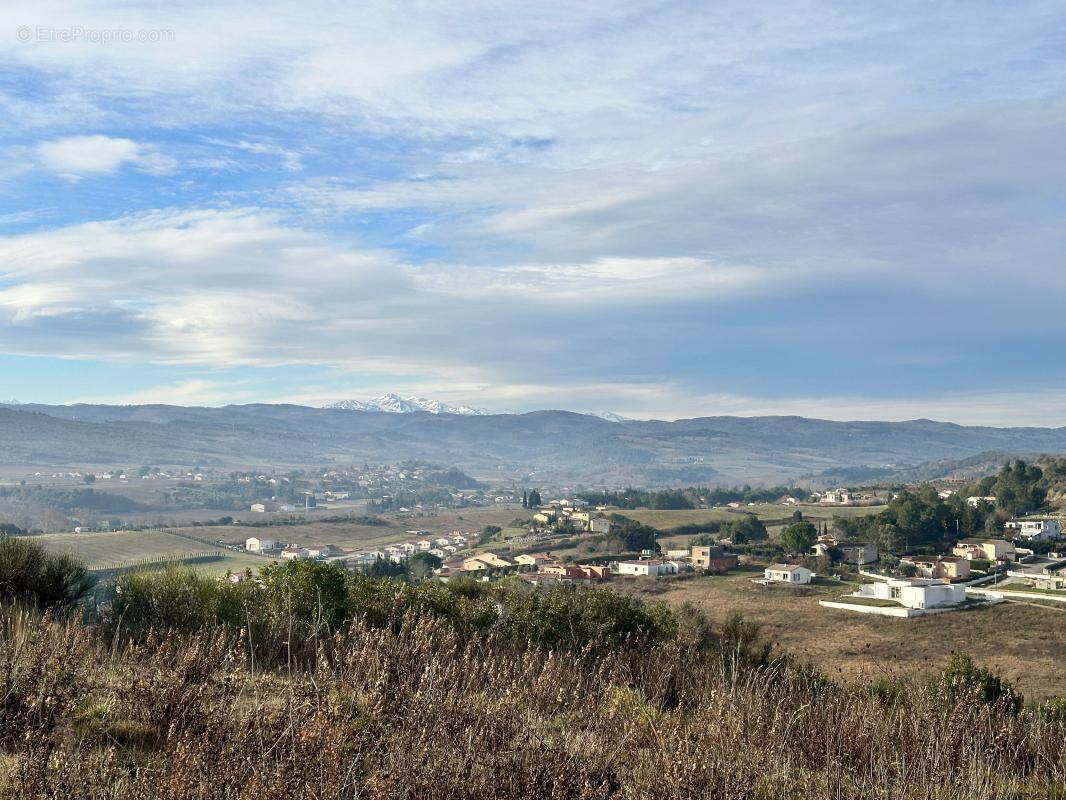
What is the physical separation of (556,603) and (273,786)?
16.6 m

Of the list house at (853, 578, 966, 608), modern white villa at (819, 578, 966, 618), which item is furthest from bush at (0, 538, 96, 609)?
house at (853, 578, 966, 608)

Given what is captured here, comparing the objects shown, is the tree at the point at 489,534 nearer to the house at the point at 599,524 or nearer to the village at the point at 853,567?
the village at the point at 853,567

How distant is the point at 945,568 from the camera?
6266 centimetres

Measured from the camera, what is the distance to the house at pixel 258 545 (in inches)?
3903

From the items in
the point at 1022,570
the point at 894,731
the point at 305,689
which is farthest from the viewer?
the point at 1022,570

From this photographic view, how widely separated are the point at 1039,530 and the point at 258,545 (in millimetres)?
78919

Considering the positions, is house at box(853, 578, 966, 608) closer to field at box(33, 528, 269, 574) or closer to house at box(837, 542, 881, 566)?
house at box(837, 542, 881, 566)

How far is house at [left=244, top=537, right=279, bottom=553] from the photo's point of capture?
99131 mm

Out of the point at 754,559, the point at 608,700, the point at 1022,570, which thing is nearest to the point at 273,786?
the point at 608,700

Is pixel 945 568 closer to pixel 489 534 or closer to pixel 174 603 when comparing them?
pixel 174 603

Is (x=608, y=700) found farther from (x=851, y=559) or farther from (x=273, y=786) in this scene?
(x=851, y=559)

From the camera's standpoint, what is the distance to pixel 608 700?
7090 millimetres

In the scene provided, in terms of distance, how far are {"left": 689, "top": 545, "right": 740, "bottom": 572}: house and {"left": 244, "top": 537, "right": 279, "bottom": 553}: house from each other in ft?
161

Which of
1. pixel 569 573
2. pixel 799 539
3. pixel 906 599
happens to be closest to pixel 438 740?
pixel 906 599
